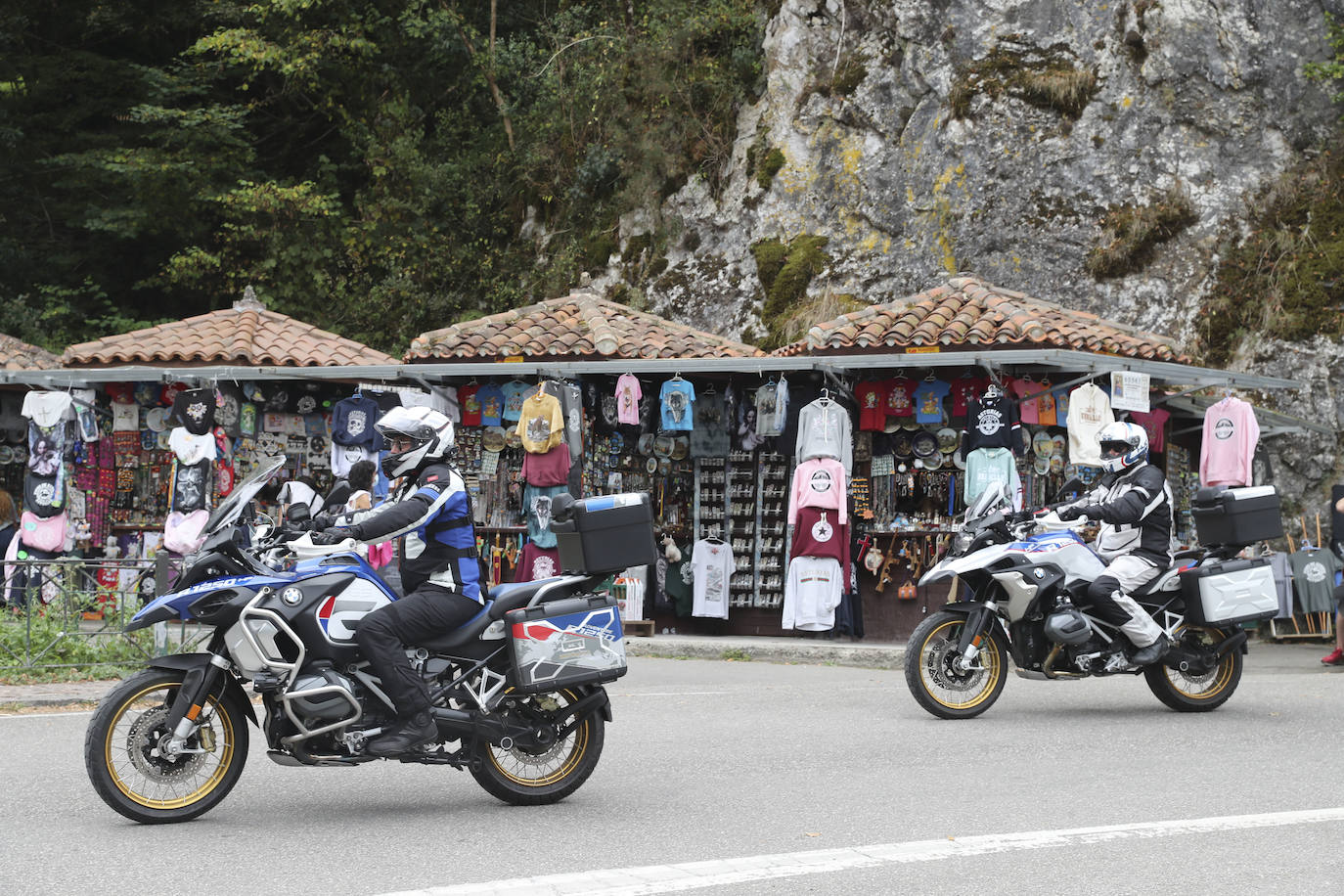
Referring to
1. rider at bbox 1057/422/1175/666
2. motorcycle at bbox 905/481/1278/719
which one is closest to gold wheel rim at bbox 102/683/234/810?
motorcycle at bbox 905/481/1278/719

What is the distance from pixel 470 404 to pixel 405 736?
10.4 meters

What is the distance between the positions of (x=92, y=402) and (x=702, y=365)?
776 cm

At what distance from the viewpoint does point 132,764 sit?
629 centimetres

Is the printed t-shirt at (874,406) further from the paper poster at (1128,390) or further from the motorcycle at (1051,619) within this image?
the motorcycle at (1051,619)

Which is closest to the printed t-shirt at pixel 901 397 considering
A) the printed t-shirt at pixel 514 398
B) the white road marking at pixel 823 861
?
the printed t-shirt at pixel 514 398

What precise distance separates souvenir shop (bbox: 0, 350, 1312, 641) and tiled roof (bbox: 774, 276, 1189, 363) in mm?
317

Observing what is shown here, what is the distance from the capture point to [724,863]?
226 inches

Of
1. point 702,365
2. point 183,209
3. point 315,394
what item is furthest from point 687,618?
point 183,209

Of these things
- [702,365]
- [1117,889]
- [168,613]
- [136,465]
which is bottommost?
[1117,889]

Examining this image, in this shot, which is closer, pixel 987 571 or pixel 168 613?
pixel 168 613

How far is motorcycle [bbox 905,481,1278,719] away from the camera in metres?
9.79

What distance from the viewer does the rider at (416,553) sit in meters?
6.51

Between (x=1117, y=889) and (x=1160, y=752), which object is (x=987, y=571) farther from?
(x=1117, y=889)

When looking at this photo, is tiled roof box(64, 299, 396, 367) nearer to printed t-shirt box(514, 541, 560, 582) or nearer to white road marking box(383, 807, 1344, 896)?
printed t-shirt box(514, 541, 560, 582)
